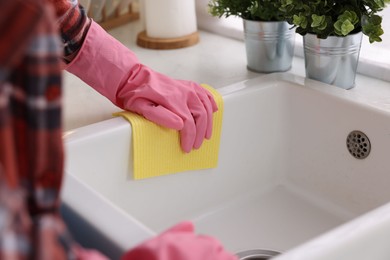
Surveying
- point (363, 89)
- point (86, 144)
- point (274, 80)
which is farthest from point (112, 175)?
point (363, 89)

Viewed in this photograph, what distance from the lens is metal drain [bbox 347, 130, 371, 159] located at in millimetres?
1073

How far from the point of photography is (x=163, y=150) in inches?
41.3

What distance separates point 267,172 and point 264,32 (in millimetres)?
253

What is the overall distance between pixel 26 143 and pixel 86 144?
49 cm

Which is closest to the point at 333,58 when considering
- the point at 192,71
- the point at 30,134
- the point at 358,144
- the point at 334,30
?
the point at 334,30

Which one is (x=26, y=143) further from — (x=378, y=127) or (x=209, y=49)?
(x=209, y=49)

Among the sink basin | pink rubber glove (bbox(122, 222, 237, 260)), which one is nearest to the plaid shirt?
pink rubber glove (bbox(122, 222, 237, 260))

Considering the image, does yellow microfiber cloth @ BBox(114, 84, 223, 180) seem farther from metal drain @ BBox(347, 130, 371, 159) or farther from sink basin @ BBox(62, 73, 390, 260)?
metal drain @ BBox(347, 130, 371, 159)

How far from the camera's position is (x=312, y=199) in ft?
3.80

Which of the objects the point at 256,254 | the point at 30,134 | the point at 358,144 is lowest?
the point at 256,254

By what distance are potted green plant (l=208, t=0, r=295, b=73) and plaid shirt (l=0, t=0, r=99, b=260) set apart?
80cm

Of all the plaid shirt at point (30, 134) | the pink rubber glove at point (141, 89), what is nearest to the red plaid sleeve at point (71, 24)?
the pink rubber glove at point (141, 89)

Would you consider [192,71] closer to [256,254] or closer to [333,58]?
[333,58]

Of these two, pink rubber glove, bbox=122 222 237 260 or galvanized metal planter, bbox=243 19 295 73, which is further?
galvanized metal planter, bbox=243 19 295 73
